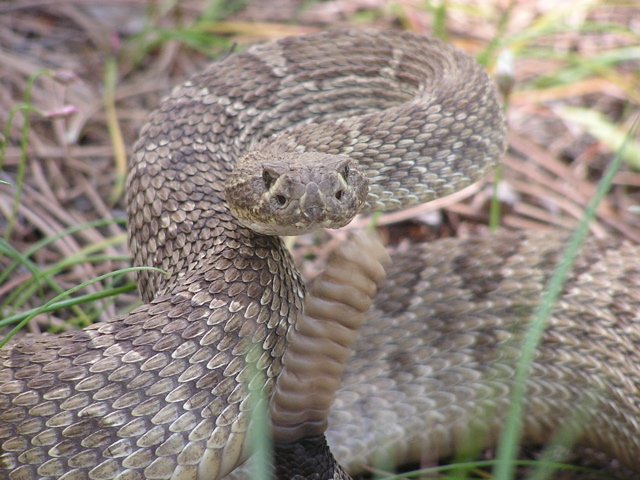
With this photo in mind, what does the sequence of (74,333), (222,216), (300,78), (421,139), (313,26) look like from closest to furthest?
(74,333), (222,216), (421,139), (300,78), (313,26)

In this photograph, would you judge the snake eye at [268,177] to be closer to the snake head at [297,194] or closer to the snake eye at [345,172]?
the snake head at [297,194]

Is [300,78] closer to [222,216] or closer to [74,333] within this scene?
[222,216]

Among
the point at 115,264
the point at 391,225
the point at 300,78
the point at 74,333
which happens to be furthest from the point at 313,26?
the point at 74,333

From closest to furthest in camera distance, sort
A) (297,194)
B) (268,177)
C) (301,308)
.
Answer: (297,194)
(268,177)
(301,308)

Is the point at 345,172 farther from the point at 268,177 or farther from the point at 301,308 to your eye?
the point at 301,308

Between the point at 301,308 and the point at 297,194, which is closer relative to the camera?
the point at 297,194

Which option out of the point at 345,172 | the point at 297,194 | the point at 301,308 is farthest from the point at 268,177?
the point at 301,308
